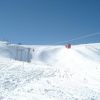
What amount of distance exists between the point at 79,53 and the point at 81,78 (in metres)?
16.1

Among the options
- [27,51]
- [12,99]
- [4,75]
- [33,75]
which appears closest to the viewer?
[12,99]

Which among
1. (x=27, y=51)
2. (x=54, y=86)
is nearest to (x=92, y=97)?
(x=54, y=86)

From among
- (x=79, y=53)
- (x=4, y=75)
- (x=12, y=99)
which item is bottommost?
(x=12, y=99)

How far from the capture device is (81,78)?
→ 16.4m

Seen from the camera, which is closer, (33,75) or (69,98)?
(69,98)

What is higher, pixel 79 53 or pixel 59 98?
pixel 79 53

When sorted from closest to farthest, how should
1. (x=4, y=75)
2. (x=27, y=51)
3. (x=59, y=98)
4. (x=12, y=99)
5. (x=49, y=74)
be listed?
(x=12, y=99) < (x=59, y=98) < (x=4, y=75) < (x=49, y=74) < (x=27, y=51)

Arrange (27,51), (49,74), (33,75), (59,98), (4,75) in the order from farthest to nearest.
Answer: (27,51) < (49,74) < (33,75) < (4,75) < (59,98)

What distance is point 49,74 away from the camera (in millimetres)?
16453

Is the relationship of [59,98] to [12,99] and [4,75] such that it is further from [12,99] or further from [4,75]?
[4,75]

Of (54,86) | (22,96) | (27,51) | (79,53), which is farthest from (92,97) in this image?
(27,51)

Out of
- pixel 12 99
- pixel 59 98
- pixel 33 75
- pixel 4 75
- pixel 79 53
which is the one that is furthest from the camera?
pixel 79 53

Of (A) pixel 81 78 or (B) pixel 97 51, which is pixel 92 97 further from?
(B) pixel 97 51

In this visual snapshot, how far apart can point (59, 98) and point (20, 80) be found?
3.35 m
